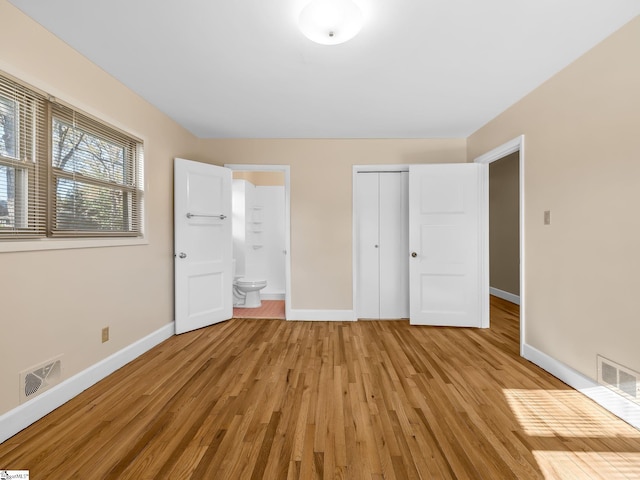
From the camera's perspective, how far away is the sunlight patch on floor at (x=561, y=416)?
163 cm

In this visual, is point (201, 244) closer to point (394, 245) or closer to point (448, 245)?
point (394, 245)

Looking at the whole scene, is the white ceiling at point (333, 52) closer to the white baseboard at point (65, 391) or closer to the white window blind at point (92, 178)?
the white window blind at point (92, 178)

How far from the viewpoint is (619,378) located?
1783 millimetres

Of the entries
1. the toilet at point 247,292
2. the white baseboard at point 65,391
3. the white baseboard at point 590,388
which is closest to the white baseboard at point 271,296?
the toilet at point 247,292

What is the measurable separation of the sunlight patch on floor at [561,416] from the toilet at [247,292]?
3278 millimetres

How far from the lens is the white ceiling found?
1.64 meters

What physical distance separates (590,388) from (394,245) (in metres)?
2.28

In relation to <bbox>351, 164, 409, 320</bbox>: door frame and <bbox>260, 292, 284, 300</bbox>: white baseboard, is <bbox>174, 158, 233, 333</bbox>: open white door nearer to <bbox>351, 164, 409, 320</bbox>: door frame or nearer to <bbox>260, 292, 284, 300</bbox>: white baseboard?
<bbox>260, 292, 284, 300</bbox>: white baseboard

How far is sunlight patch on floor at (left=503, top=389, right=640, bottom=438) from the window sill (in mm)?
3093

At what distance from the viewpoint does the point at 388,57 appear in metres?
2.08

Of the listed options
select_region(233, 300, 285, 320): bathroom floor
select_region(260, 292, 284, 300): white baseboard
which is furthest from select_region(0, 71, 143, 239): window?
select_region(260, 292, 284, 300): white baseboard

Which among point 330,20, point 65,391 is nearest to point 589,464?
point 330,20

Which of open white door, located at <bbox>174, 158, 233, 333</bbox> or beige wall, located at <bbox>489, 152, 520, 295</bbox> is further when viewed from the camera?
beige wall, located at <bbox>489, 152, 520, 295</bbox>

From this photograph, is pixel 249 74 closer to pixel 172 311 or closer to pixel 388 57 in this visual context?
pixel 388 57
